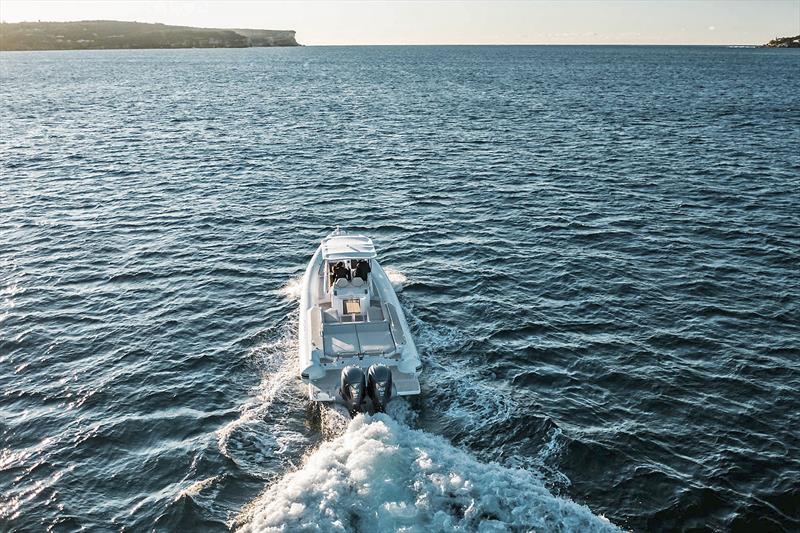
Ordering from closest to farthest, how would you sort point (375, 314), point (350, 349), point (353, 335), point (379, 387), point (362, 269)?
point (379, 387)
point (350, 349)
point (353, 335)
point (375, 314)
point (362, 269)

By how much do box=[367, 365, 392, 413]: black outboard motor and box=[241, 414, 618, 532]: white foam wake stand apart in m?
1.38

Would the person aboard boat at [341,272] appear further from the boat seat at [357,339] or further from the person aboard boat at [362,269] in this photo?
the boat seat at [357,339]

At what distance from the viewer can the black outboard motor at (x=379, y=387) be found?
57.7 ft

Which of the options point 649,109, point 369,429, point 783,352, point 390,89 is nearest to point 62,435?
point 369,429

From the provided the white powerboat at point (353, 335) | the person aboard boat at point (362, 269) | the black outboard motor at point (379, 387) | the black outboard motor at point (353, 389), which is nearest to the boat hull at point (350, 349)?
the white powerboat at point (353, 335)

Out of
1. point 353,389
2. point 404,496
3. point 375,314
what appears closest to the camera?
point 404,496

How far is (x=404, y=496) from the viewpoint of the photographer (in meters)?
14.2

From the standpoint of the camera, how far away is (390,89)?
11525 centimetres

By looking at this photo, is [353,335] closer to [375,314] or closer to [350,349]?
[350,349]

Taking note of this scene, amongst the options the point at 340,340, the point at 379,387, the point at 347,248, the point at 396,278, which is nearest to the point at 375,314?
the point at 340,340

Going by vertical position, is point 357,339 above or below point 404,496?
above

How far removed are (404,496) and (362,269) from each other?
10640mm

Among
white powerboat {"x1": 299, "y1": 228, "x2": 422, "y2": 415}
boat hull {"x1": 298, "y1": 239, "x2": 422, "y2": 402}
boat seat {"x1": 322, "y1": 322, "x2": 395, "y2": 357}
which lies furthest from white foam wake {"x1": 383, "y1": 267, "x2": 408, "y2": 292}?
boat seat {"x1": 322, "y1": 322, "x2": 395, "y2": 357}

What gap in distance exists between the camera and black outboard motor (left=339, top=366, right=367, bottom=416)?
57.7 feet
